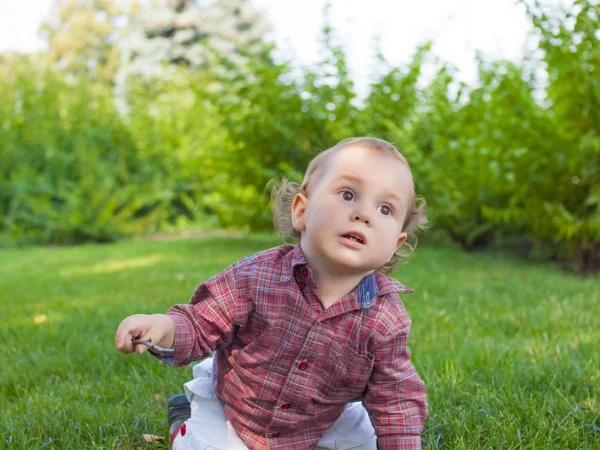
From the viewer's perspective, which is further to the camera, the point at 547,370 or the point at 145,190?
the point at 145,190

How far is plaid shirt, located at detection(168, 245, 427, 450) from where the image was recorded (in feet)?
5.38

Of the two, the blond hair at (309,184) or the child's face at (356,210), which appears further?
the blond hair at (309,184)

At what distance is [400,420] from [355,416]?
29cm

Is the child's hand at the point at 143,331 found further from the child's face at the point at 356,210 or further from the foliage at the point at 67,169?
the foliage at the point at 67,169

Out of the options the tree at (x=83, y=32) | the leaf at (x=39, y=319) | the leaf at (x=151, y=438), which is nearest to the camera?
the leaf at (x=151, y=438)

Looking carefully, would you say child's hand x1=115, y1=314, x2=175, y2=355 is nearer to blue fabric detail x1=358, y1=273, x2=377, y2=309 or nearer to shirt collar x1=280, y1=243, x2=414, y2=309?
shirt collar x1=280, y1=243, x2=414, y2=309

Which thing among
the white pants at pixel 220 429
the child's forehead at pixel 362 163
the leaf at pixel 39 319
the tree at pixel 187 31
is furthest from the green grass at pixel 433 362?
the tree at pixel 187 31

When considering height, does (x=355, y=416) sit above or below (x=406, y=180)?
below

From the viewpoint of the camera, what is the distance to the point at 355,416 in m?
1.89

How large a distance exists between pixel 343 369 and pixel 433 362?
0.89m

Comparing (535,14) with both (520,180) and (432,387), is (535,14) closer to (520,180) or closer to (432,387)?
(520,180)

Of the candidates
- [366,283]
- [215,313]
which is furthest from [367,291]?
[215,313]

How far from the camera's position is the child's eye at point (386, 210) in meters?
1.61

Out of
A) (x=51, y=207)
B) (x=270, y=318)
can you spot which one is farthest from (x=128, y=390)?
(x=51, y=207)
